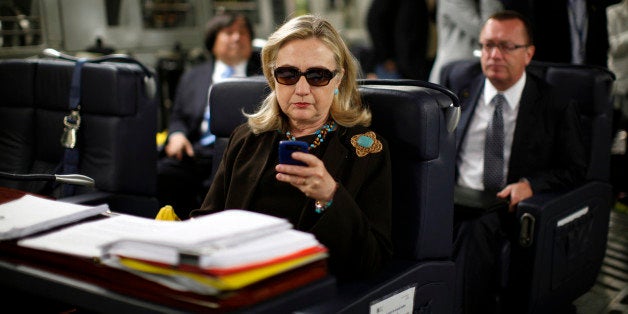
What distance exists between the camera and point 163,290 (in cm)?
118

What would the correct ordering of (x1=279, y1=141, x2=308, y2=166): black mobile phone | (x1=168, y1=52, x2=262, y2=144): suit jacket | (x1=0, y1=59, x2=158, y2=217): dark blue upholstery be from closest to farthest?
→ (x1=279, y1=141, x2=308, y2=166): black mobile phone, (x1=0, y1=59, x2=158, y2=217): dark blue upholstery, (x1=168, y1=52, x2=262, y2=144): suit jacket

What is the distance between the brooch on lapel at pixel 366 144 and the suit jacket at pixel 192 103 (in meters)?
2.25

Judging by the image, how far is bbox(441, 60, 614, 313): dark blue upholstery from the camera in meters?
2.65

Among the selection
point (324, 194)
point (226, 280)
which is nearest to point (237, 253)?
point (226, 280)

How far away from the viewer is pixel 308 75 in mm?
1906

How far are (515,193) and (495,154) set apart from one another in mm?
309

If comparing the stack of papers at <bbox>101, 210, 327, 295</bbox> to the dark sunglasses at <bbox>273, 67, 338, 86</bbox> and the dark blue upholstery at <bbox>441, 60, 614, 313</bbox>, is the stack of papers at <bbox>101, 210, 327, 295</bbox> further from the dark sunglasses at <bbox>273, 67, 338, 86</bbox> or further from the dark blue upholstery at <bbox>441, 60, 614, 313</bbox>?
the dark blue upholstery at <bbox>441, 60, 614, 313</bbox>

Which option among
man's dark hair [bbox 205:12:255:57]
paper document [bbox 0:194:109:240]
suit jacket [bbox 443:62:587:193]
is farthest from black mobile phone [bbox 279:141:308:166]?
man's dark hair [bbox 205:12:255:57]

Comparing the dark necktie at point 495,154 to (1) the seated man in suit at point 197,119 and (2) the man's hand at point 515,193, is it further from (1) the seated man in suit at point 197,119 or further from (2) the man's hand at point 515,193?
(1) the seated man in suit at point 197,119

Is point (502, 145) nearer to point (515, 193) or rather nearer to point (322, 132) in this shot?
point (515, 193)

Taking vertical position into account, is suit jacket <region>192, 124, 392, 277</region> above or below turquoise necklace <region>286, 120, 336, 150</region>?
below

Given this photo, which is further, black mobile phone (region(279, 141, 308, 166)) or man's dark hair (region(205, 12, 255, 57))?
man's dark hair (region(205, 12, 255, 57))

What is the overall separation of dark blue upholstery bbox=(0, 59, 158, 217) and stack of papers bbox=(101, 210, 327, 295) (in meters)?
1.49

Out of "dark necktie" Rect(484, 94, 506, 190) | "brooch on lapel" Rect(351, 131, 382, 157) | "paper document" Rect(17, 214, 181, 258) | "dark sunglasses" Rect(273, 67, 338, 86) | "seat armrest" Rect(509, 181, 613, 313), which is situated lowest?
"seat armrest" Rect(509, 181, 613, 313)
